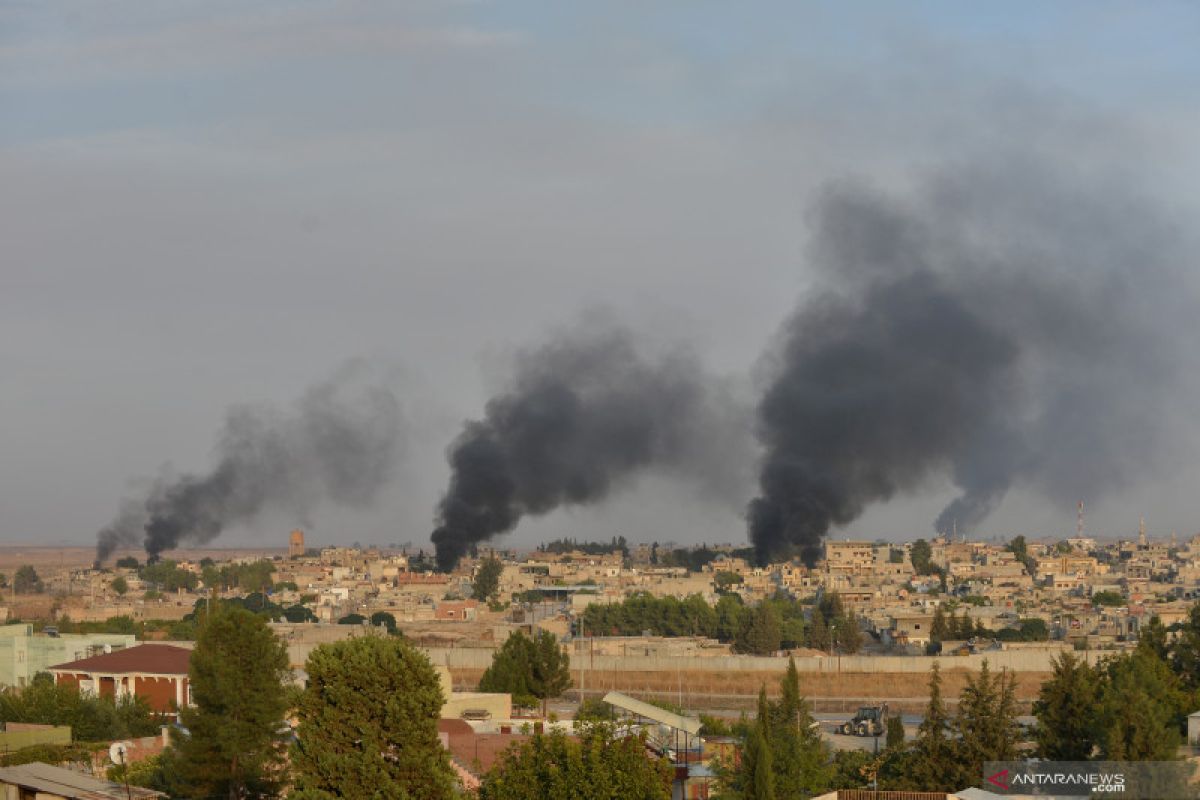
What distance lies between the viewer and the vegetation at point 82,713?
2969cm

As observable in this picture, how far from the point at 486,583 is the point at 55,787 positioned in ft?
212

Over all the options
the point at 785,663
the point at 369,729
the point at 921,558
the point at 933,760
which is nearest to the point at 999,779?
the point at 933,760

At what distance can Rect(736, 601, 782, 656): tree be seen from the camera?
60.5m

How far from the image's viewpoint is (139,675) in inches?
1353

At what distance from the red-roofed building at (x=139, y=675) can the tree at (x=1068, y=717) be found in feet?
52.4

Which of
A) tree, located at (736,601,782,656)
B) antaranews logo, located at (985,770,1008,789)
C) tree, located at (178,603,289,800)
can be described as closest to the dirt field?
tree, located at (736,601,782,656)

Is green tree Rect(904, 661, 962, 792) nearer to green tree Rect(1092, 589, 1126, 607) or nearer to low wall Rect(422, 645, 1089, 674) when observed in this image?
low wall Rect(422, 645, 1089, 674)

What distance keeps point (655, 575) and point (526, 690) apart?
5309 centimetres

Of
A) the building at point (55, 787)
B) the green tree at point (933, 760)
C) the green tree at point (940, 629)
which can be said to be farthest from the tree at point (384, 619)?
the building at point (55, 787)

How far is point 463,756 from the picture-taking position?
75.1ft

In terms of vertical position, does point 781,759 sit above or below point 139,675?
below

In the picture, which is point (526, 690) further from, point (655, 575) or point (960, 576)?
point (960, 576)

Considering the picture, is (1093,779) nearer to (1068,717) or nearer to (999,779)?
(999,779)

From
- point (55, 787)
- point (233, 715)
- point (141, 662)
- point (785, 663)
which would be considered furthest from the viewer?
point (785, 663)
